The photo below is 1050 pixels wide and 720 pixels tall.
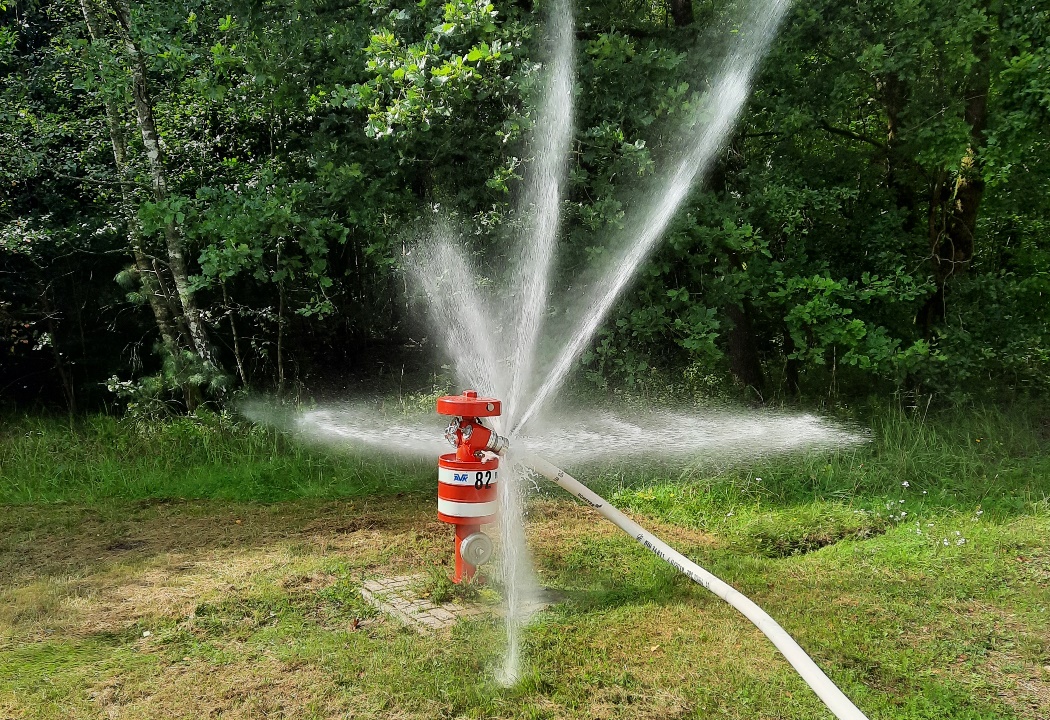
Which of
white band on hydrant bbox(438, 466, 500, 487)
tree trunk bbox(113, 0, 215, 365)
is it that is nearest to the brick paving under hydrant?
white band on hydrant bbox(438, 466, 500, 487)

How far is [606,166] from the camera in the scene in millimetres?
5086

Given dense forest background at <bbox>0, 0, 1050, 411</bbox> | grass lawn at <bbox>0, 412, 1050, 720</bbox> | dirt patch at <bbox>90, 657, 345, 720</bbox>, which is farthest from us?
dense forest background at <bbox>0, 0, 1050, 411</bbox>

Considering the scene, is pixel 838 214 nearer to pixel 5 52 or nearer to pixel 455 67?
pixel 455 67

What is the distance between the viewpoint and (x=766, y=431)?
5938mm

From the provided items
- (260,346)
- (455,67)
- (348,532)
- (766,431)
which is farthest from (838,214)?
(260,346)

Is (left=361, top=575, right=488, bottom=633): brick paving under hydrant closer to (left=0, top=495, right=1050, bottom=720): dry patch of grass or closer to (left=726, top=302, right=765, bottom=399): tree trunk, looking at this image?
(left=0, top=495, right=1050, bottom=720): dry patch of grass

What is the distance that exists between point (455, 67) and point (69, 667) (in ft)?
10.6

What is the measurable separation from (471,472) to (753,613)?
3.95 ft

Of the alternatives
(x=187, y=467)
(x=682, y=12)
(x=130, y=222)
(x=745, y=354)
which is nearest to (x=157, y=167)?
(x=130, y=222)

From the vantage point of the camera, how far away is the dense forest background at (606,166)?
503 centimetres

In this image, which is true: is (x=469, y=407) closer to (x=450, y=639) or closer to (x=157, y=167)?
(x=450, y=639)

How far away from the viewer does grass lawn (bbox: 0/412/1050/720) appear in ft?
8.64

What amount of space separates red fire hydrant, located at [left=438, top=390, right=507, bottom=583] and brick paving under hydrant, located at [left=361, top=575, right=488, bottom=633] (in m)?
0.26

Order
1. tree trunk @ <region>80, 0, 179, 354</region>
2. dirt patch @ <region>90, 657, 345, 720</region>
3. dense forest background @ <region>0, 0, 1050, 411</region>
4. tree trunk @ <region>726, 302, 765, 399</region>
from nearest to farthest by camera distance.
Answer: dirt patch @ <region>90, 657, 345, 720</region>, dense forest background @ <region>0, 0, 1050, 411</region>, tree trunk @ <region>80, 0, 179, 354</region>, tree trunk @ <region>726, 302, 765, 399</region>
